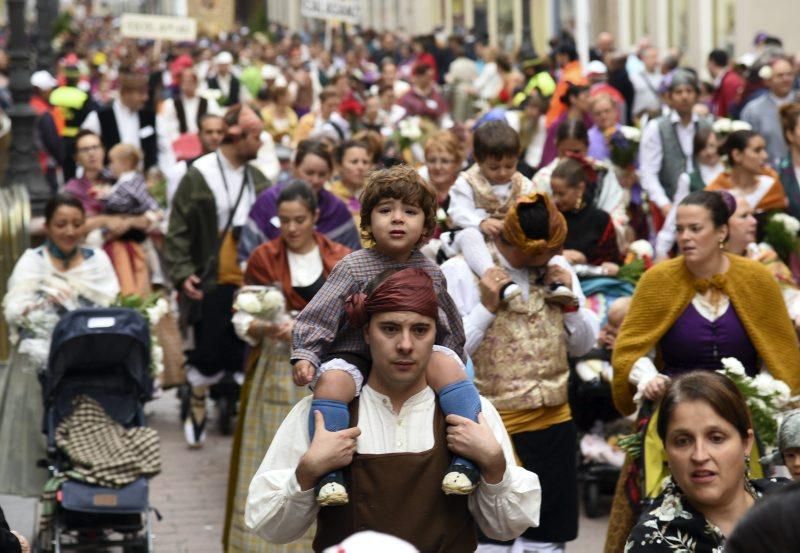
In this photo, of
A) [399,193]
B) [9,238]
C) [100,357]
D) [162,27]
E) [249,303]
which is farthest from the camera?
[162,27]

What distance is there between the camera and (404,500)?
4680mm

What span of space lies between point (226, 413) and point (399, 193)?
21.2 feet

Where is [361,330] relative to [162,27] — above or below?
below

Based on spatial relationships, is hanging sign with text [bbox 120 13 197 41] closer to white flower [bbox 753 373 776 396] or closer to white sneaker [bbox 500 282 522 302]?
white sneaker [bbox 500 282 522 302]

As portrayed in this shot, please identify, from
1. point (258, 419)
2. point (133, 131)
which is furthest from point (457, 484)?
point (133, 131)

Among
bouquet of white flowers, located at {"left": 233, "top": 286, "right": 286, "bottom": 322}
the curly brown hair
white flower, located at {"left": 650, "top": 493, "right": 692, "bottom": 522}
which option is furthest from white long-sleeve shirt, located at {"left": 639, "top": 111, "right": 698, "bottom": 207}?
white flower, located at {"left": 650, "top": 493, "right": 692, "bottom": 522}

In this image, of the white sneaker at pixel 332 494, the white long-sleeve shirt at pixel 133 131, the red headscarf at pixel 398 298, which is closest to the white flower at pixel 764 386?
the red headscarf at pixel 398 298

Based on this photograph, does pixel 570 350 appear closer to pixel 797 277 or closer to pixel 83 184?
pixel 797 277

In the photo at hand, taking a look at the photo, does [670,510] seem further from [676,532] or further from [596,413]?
[596,413]

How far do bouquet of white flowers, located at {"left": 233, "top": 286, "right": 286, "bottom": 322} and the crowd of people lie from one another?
2cm

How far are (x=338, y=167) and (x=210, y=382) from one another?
2043mm

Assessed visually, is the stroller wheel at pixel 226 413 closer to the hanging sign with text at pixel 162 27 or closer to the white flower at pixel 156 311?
the white flower at pixel 156 311

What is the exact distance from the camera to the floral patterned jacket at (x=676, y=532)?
4531 mm

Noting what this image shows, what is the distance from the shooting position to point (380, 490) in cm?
469
